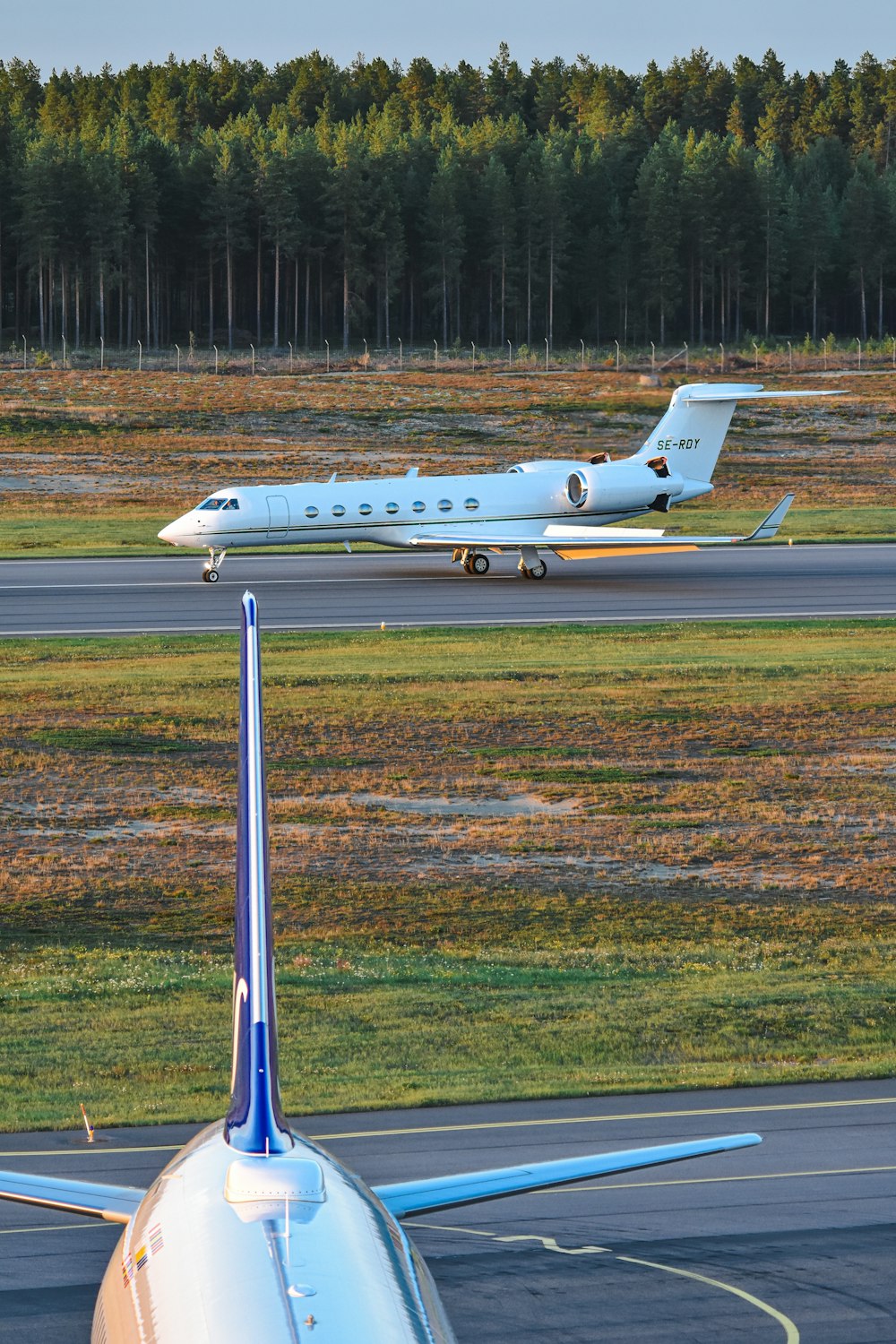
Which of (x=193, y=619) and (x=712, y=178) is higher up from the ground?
(x=712, y=178)

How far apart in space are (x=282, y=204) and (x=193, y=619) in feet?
385

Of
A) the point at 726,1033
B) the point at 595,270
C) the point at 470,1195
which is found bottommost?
the point at 726,1033

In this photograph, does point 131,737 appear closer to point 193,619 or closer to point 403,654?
point 403,654

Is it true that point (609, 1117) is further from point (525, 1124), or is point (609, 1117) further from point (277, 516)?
point (277, 516)

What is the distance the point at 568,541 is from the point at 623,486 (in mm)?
3479

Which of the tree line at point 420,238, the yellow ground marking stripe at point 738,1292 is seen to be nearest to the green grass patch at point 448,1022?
the yellow ground marking stripe at point 738,1292

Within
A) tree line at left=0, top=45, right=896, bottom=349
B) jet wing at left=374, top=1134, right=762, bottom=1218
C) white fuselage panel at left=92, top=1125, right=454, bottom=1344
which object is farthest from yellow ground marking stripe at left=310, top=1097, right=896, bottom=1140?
tree line at left=0, top=45, right=896, bottom=349

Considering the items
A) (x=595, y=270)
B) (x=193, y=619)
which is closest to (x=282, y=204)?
(x=595, y=270)

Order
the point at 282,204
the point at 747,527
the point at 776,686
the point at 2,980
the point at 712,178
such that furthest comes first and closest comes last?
1. the point at 712,178
2. the point at 282,204
3. the point at 747,527
4. the point at 776,686
5. the point at 2,980

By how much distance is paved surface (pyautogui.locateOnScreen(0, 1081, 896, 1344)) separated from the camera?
10602 mm

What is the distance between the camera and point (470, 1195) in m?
6.86

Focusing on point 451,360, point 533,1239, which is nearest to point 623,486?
point 533,1239

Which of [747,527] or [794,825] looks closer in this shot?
[794,825]

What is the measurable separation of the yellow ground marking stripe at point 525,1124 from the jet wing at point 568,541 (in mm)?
35092
